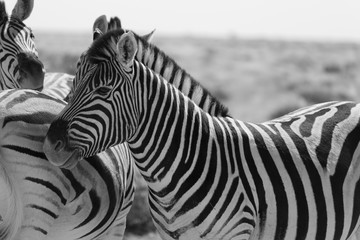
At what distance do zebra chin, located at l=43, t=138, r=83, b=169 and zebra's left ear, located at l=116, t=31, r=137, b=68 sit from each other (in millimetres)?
718

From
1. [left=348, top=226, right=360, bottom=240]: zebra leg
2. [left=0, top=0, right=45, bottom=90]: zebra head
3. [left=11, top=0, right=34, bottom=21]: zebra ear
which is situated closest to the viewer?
[left=348, top=226, right=360, bottom=240]: zebra leg

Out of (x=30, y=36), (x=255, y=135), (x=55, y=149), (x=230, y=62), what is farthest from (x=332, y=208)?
(x=230, y=62)

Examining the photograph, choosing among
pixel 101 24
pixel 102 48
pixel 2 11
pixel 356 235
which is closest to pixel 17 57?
pixel 2 11

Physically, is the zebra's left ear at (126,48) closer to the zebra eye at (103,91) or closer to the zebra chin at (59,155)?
the zebra eye at (103,91)

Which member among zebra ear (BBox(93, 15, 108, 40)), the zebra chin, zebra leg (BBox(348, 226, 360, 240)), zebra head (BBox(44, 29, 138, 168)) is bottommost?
zebra leg (BBox(348, 226, 360, 240))

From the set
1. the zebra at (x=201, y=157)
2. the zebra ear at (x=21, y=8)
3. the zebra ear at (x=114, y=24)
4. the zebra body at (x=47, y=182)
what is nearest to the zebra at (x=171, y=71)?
the zebra ear at (x=114, y=24)

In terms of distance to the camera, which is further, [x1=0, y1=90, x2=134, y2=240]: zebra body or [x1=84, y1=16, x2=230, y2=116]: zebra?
[x1=84, y1=16, x2=230, y2=116]: zebra

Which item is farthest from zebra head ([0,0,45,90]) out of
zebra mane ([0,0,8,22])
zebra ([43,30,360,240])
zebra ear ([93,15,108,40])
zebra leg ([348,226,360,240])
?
zebra leg ([348,226,360,240])

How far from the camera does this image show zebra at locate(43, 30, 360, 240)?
5211 millimetres

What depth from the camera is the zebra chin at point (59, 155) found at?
16.7 ft

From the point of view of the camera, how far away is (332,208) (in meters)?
5.77

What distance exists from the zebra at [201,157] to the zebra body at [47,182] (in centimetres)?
24

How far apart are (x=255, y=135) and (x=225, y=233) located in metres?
0.83

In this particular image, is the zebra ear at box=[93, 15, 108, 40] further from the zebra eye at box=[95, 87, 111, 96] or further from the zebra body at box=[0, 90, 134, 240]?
the zebra eye at box=[95, 87, 111, 96]
